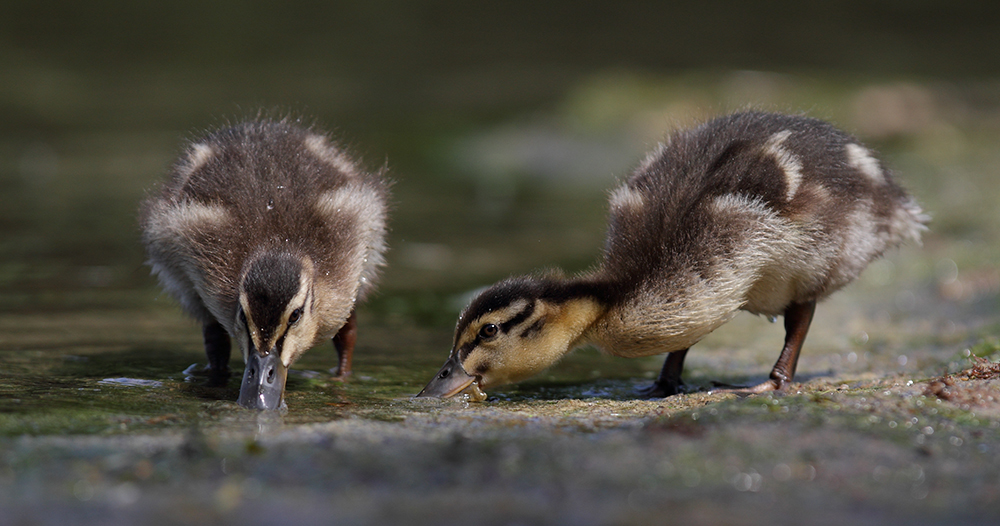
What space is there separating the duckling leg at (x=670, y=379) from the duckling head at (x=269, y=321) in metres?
1.98

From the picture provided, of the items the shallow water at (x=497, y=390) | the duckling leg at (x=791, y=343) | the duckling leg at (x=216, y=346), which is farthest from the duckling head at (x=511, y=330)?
the duckling leg at (x=216, y=346)

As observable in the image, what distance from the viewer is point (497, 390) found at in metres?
5.65

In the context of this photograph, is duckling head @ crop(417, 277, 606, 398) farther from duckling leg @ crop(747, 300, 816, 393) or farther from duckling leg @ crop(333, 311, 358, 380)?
duckling leg @ crop(747, 300, 816, 393)

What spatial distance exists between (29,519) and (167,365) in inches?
114

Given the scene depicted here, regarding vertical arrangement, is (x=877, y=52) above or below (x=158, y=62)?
above

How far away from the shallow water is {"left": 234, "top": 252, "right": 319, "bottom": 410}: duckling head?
0.17 meters

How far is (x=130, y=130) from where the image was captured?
16.9m

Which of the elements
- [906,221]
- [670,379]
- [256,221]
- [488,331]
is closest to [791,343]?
[670,379]

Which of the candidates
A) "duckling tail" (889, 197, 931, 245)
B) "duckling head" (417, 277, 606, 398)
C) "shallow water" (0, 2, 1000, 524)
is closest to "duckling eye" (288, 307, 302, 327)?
"shallow water" (0, 2, 1000, 524)

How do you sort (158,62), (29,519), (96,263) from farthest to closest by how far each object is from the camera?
1. (158,62)
2. (96,263)
3. (29,519)

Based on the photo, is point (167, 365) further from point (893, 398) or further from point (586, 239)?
point (586, 239)

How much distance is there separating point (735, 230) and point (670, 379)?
3.43 feet

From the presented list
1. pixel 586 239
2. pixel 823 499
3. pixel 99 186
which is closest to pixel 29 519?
pixel 823 499

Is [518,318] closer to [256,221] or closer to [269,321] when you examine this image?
[269,321]
